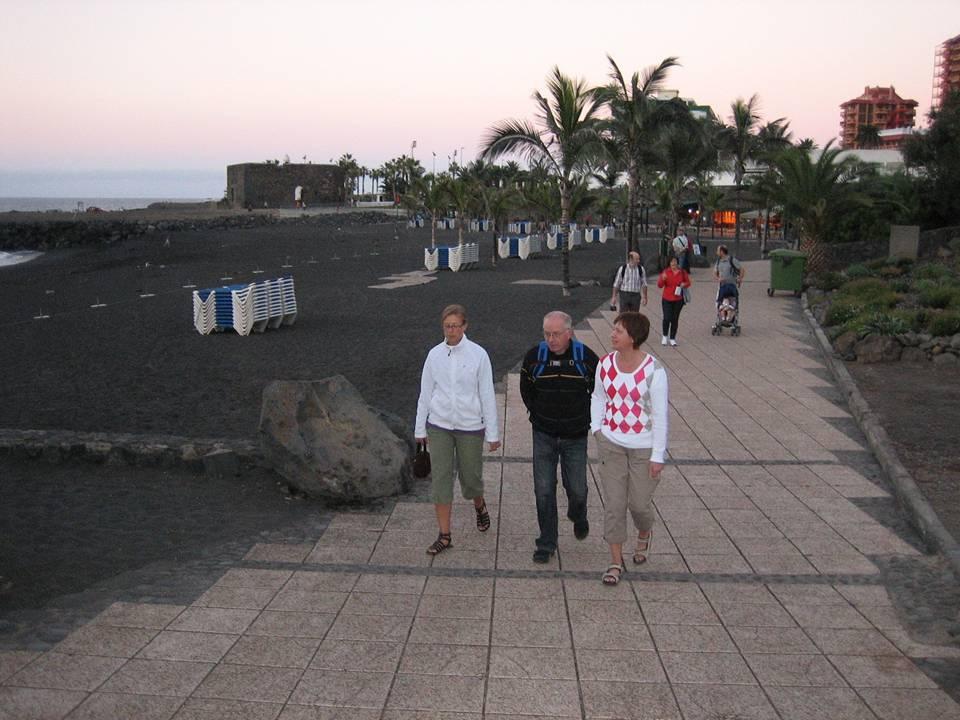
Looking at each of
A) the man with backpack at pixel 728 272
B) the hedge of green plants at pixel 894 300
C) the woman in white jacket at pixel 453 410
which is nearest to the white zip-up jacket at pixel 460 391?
the woman in white jacket at pixel 453 410

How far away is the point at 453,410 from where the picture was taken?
6.30 metres

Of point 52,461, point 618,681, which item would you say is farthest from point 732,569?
point 52,461

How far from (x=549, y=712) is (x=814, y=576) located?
8.27 feet

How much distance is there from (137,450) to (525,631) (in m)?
4.87

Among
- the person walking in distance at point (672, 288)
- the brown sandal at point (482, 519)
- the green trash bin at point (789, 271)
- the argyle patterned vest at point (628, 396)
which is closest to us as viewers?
the argyle patterned vest at point (628, 396)

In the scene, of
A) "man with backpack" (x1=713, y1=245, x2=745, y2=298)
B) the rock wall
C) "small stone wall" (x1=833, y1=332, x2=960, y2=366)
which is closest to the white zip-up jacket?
"small stone wall" (x1=833, y1=332, x2=960, y2=366)

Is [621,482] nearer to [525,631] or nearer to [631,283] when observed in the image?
[525,631]

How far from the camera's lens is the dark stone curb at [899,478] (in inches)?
254

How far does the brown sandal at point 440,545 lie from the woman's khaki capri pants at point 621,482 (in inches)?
46.6

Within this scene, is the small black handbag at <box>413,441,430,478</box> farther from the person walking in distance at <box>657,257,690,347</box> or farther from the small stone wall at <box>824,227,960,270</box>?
the small stone wall at <box>824,227,960,270</box>

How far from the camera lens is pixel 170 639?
199 inches

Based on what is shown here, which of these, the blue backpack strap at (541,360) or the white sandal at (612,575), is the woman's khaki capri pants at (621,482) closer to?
the white sandal at (612,575)

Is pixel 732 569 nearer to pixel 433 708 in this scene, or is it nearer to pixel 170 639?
pixel 433 708

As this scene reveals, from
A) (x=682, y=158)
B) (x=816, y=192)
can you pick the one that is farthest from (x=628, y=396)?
(x=682, y=158)
